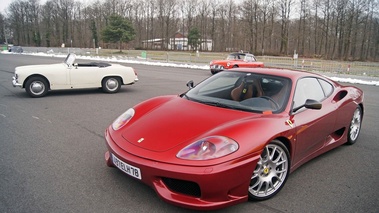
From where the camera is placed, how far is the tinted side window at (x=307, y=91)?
355cm

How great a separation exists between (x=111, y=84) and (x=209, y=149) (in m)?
7.68

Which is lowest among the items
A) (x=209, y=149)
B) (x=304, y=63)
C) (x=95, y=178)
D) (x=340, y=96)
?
(x=95, y=178)

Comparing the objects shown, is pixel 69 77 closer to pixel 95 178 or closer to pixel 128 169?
pixel 95 178

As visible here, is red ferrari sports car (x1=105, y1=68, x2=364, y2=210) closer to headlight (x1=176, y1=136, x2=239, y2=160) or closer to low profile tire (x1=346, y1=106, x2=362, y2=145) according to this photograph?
headlight (x1=176, y1=136, x2=239, y2=160)

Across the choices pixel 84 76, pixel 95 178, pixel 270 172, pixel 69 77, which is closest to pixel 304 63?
pixel 84 76

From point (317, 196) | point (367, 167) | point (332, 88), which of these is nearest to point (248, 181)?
point (317, 196)

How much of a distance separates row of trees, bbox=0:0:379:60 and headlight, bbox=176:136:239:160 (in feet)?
175

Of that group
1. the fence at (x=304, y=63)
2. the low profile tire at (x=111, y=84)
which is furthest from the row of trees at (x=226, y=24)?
the low profile tire at (x=111, y=84)

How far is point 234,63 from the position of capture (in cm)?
1697

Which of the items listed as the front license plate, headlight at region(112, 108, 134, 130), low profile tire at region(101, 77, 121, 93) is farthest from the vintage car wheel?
low profile tire at region(101, 77, 121, 93)

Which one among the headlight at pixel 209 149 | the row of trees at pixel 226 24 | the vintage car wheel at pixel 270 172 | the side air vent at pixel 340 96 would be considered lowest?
the vintage car wheel at pixel 270 172

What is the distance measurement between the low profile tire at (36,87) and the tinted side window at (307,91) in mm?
7564

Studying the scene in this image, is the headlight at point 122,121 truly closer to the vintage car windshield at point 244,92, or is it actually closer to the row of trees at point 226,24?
the vintage car windshield at point 244,92

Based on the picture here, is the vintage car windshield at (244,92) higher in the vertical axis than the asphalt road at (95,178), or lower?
higher
